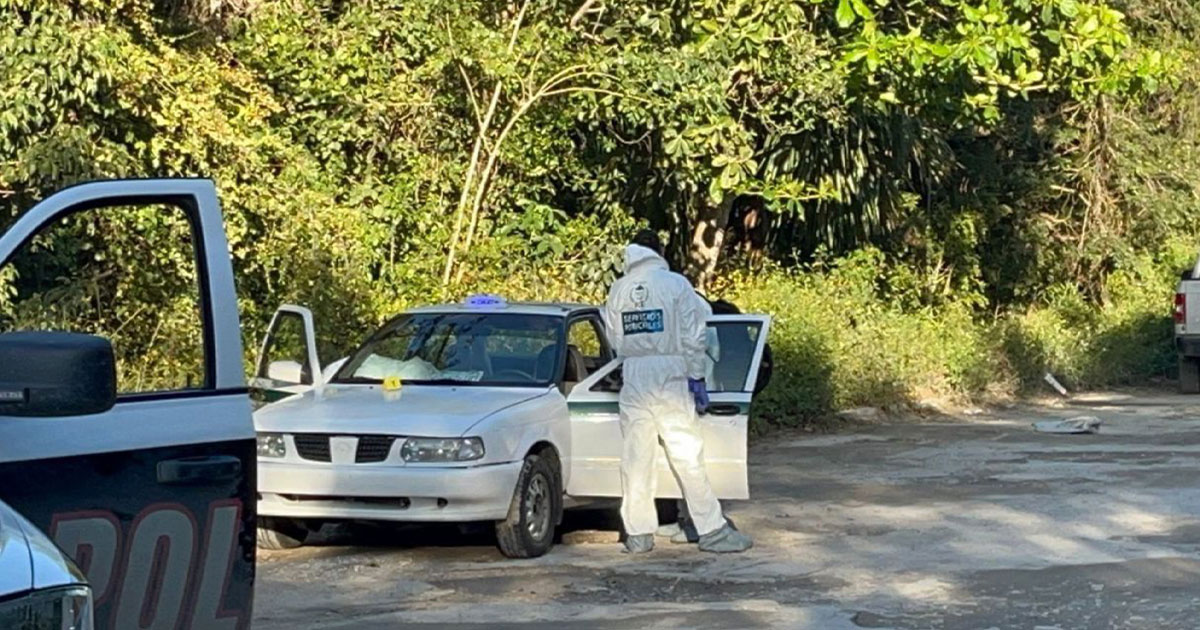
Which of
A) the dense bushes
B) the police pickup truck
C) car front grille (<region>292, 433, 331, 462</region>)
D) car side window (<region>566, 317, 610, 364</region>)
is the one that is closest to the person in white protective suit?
car side window (<region>566, 317, 610, 364</region>)

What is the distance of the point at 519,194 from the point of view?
58.2ft

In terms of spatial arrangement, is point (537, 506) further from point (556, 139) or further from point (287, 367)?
point (556, 139)

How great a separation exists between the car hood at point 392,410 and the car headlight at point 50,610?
6504 mm

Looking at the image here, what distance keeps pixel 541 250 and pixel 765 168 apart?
279cm

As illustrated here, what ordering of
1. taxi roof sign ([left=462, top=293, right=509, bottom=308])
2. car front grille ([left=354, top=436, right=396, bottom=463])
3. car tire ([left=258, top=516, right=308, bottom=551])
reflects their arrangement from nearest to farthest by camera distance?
car front grille ([left=354, top=436, right=396, bottom=463]) < car tire ([left=258, top=516, right=308, bottom=551]) < taxi roof sign ([left=462, top=293, right=509, bottom=308])

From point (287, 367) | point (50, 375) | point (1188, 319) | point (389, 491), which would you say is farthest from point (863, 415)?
point (50, 375)

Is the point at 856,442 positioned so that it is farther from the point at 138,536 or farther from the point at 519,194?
the point at 138,536

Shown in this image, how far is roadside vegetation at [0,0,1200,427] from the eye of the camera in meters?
13.8

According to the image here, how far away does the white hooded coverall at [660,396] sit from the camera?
1059 centimetres

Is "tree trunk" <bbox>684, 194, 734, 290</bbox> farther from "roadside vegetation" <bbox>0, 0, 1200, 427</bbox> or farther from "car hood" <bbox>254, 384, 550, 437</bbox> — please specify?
"car hood" <bbox>254, 384, 550, 437</bbox>

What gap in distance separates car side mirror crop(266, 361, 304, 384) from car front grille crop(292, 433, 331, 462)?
67 cm

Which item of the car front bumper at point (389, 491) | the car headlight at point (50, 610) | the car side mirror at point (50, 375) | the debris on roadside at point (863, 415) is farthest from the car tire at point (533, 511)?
the debris on roadside at point (863, 415)

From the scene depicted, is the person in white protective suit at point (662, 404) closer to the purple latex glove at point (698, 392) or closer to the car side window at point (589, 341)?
the purple latex glove at point (698, 392)

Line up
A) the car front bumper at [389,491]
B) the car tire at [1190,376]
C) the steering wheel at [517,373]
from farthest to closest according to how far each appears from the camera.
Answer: the car tire at [1190,376] → the steering wheel at [517,373] → the car front bumper at [389,491]
